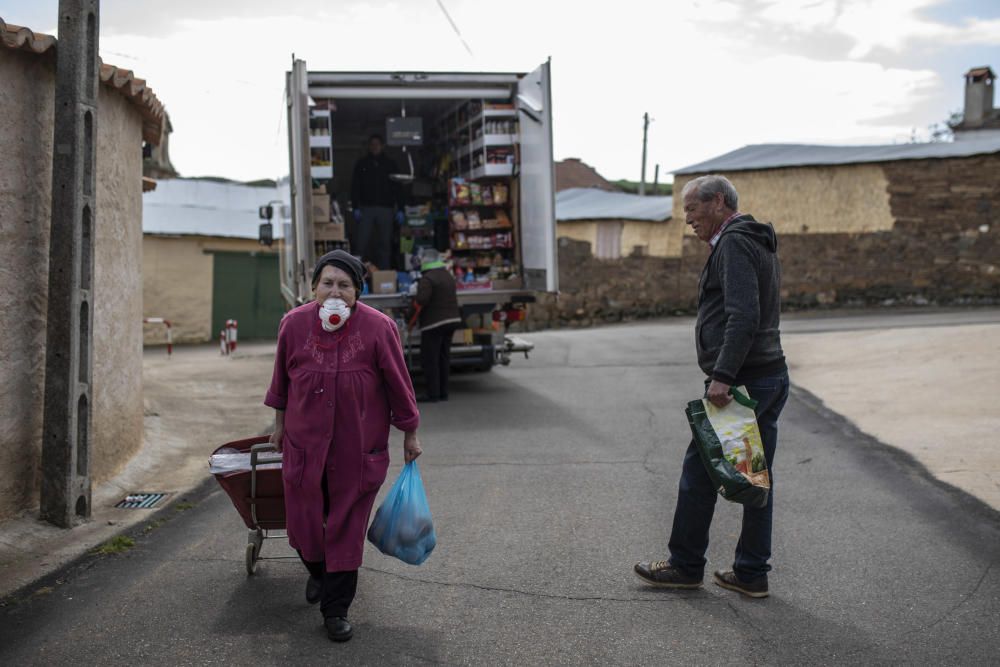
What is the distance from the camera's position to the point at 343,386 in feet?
14.0

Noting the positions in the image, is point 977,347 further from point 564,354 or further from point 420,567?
point 420,567

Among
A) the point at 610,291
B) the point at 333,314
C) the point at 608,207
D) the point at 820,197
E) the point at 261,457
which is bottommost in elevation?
the point at 261,457

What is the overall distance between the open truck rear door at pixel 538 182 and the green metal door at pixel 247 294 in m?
15.9

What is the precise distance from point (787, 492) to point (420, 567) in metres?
2.83

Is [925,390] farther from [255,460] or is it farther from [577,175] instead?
[577,175]

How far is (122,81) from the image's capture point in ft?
23.8

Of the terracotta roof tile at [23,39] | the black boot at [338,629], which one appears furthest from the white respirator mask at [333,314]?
the terracotta roof tile at [23,39]

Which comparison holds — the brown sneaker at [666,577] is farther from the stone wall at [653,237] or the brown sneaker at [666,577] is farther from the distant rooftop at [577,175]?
the distant rooftop at [577,175]

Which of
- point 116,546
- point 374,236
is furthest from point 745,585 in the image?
point 374,236

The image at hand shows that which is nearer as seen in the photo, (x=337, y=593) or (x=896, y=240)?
(x=337, y=593)

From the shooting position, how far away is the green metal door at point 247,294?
26562mm

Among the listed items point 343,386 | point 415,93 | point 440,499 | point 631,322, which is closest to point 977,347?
point 415,93

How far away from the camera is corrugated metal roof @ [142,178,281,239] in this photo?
26750 millimetres

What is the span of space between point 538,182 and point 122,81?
214 inches
